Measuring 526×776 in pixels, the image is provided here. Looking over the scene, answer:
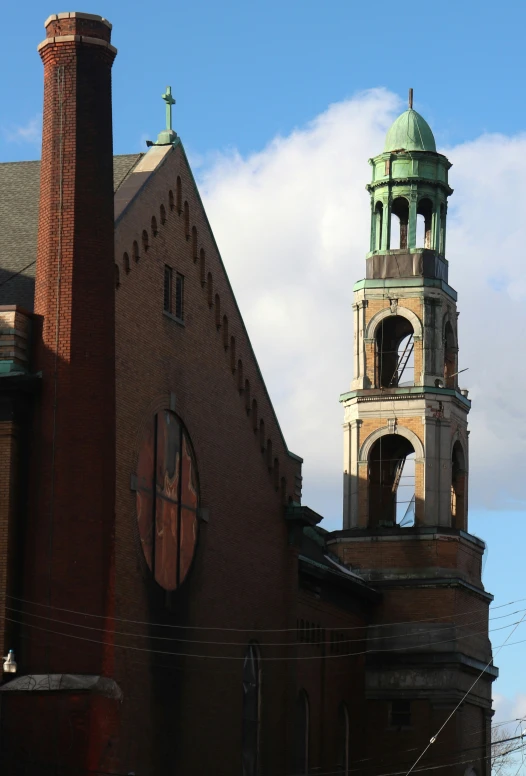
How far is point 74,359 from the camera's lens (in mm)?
38781

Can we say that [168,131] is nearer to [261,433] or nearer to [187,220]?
[187,220]

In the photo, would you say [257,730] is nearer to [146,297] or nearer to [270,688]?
[270,688]

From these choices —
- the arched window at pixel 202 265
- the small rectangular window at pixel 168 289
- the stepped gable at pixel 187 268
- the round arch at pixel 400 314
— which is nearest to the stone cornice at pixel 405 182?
the round arch at pixel 400 314

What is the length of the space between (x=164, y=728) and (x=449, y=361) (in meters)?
24.7

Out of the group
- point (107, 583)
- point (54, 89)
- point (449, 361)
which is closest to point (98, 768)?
point (107, 583)

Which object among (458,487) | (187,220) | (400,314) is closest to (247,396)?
(187,220)

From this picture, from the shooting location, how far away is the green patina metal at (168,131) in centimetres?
4666

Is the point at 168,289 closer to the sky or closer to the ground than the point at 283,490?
closer to the sky

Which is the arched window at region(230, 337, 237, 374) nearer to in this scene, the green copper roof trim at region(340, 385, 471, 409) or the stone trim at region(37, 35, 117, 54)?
the stone trim at region(37, 35, 117, 54)

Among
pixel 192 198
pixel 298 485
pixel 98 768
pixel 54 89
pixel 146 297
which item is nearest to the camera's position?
pixel 98 768

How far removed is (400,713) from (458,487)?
846 cm

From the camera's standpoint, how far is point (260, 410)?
50188mm

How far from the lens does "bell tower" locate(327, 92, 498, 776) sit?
58.8 meters

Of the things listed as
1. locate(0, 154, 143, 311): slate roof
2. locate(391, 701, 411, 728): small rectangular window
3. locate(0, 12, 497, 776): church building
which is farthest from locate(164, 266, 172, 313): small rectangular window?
locate(391, 701, 411, 728): small rectangular window
